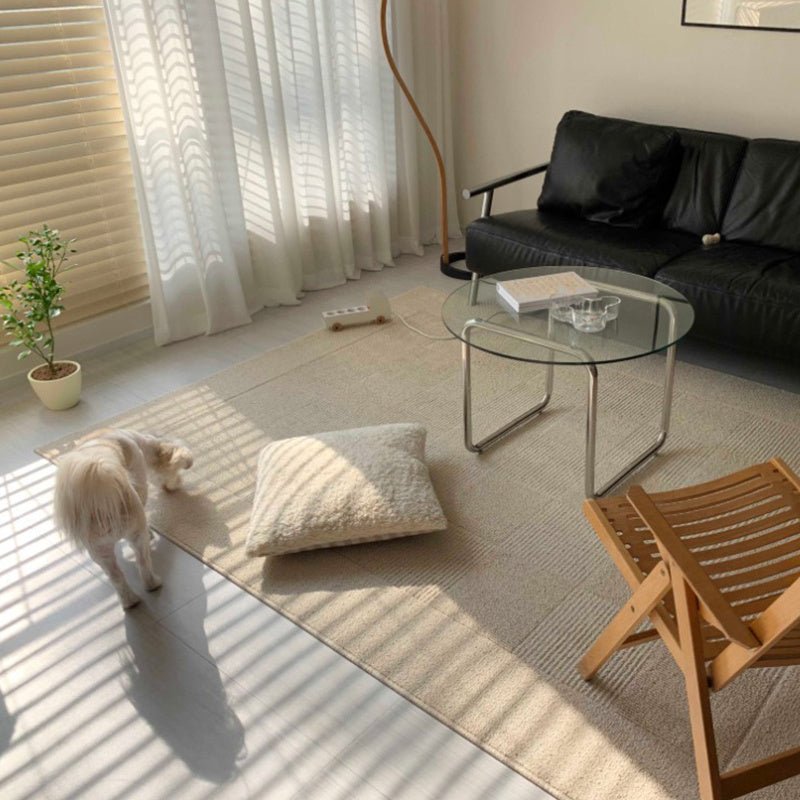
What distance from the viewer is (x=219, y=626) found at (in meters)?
2.11

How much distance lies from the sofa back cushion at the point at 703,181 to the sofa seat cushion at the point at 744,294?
328mm

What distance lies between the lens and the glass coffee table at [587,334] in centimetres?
235

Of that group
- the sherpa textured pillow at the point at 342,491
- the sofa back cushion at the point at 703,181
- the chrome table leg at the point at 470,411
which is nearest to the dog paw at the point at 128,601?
the sherpa textured pillow at the point at 342,491

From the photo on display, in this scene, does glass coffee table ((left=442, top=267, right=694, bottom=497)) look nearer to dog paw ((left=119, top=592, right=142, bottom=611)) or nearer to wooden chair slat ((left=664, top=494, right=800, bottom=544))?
wooden chair slat ((left=664, top=494, right=800, bottom=544))

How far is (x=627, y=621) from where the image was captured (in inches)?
67.6

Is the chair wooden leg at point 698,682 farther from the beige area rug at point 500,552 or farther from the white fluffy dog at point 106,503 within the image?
the white fluffy dog at point 106,503

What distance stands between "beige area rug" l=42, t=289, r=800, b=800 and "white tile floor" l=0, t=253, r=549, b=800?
7 cm

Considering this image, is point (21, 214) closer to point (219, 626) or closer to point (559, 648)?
point (219, 626)

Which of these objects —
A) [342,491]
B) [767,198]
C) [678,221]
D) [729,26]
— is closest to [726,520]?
[342,491]

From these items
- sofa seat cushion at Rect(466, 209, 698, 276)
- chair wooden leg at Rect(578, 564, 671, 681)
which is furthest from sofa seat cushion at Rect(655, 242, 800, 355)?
chair wooden leg at Rect(578, 564, 671, 681)

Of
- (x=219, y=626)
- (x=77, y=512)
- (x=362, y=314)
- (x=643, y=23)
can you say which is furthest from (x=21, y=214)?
(x=643, y=23)

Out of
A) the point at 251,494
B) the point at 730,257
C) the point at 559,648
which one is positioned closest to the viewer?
the point at 559,648

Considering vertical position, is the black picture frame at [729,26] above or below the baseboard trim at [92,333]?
above

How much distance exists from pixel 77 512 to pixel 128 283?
6.22ft
